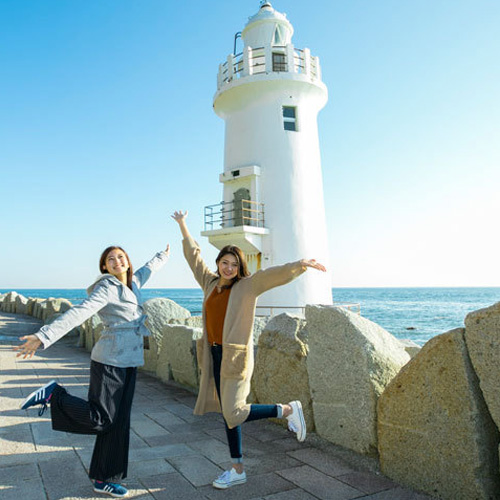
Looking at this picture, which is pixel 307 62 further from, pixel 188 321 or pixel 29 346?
pixel 29 346

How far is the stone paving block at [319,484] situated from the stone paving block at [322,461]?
0.08 m

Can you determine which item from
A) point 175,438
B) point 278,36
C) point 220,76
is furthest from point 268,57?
point 175,438

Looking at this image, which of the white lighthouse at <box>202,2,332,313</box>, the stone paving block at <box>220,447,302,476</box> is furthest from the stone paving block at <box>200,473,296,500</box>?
the white lighthouse at <box>202,2,332,313</box>

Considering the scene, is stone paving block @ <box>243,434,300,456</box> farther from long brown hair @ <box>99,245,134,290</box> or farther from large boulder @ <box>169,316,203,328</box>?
large boulder @ <box>169,316,203,328</box>

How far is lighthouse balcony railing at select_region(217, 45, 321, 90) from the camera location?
53.6 feet

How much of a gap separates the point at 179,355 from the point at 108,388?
3.61 metres

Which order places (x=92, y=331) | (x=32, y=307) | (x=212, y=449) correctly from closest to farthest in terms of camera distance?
(x=212, y=449)
(x=92, y=331)
(x=32, y=307)

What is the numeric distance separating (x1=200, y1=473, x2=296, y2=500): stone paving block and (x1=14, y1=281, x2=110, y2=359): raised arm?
4.93 ft

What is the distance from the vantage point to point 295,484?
332cm

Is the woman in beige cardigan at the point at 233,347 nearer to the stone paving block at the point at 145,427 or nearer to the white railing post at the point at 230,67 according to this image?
the stone paving block at the point at 145,427

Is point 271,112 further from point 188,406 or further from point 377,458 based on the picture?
point 377,458

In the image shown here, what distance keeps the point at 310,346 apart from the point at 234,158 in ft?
43.5

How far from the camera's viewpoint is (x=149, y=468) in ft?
11.9

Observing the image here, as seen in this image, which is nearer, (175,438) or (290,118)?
(175,438)
